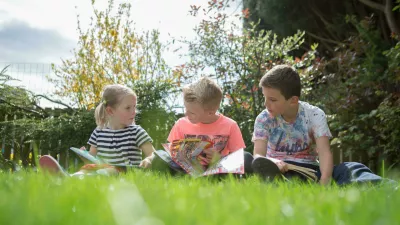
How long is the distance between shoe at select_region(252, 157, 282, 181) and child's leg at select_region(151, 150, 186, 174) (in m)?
0.74

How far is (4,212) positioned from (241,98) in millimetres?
5641

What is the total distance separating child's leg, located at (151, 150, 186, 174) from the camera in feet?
11.5

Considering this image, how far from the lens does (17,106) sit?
6781mm

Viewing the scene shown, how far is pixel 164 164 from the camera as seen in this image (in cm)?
355

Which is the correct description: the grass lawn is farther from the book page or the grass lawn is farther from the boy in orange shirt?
the boy in orange shirt

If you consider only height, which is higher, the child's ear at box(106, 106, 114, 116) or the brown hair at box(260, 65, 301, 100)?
the brown hair at box(260, 65, 301, 100)

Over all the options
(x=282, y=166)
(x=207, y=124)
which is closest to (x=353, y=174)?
(x=282, y=166)

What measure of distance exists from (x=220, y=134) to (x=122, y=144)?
94 cm

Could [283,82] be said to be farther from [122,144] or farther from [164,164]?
[122,144]

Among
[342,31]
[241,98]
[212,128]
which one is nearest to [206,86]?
[212,128]

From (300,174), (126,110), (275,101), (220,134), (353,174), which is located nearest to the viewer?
(353,174)

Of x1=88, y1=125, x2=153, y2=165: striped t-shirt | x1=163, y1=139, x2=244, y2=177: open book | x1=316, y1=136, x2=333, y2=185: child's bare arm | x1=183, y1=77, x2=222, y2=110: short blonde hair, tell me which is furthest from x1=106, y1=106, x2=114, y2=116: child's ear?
x1=316, y1=136, x2=333, y2=185: child's bare arm

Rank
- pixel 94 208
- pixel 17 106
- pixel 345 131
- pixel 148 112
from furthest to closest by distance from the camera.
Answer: pixel 17 106 < pixel 345 131 < pixel 148 112 < pixel 94 208

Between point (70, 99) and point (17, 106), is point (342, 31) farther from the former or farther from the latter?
point (17, 106)
